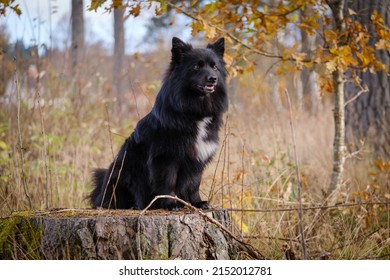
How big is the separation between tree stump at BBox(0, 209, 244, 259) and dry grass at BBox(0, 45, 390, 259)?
0.50m

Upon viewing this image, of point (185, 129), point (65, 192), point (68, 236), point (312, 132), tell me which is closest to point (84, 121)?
point (65, 192)

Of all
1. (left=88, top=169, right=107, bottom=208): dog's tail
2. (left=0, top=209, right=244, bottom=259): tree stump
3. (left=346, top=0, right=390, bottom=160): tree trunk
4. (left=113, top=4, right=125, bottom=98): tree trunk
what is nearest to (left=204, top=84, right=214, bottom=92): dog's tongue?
(left=0, top=209, right=244, bottom=259): tree stump

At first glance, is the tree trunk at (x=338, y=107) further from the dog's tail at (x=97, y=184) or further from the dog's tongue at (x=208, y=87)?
the dog's tail at (x=97, y=184)

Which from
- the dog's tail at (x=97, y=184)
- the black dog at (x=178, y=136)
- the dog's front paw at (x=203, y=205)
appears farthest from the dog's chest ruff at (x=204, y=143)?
the dog's tail at (x=97, y=184)

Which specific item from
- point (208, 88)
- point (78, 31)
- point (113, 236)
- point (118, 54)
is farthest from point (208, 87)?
point (118, 54)

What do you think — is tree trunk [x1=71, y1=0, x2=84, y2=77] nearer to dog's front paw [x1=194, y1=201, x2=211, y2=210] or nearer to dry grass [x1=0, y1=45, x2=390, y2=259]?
dry grass [x1=0, y1=45, x2=390, y2=259]

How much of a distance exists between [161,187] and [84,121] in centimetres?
469

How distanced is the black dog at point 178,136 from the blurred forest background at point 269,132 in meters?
0.19

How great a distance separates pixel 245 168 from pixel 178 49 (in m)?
1.83

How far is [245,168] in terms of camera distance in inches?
215

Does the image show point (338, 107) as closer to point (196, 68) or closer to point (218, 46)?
point (218, 46)

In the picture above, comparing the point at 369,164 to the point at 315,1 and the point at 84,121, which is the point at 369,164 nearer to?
the point at 315,1

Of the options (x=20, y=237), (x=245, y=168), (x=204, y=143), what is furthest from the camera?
(x=245, y=168)
